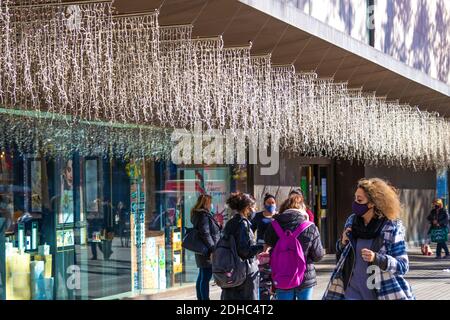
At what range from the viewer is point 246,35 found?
964 cm

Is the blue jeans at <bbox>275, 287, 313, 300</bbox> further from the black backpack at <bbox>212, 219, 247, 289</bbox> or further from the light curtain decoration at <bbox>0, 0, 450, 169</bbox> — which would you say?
the light curtain decoration at <bbox>0, 0, 450, 169</bbox>

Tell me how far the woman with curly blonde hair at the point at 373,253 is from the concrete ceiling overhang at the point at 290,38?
126 inches

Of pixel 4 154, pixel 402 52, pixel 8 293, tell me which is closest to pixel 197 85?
pixel 4 154

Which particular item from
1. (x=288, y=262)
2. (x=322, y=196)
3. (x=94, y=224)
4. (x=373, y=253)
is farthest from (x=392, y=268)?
(x=322, y=196)

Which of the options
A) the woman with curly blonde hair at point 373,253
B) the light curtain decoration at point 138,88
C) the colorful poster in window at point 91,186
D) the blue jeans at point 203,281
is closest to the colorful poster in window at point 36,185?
the light curtain decoration at point 138,88

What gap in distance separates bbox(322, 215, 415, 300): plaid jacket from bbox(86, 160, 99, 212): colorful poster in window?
625 cm

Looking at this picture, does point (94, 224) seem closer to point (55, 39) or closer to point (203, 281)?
point (203, 281)

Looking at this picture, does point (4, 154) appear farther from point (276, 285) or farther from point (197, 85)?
point (276, 285)

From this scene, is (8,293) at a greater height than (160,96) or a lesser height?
lesser

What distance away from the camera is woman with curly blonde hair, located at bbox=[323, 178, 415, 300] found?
19.1 ft

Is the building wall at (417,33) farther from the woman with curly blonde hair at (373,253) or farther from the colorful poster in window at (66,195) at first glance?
the woman with curly blonde hair at (373,253)

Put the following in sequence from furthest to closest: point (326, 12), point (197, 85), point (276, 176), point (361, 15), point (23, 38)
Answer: point (276, 176) → point (361, 15) → point (326, 12) → point (197, 85) → point (23, 38)

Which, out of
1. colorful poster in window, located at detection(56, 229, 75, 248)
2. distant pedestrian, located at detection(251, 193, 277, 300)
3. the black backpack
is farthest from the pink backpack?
colorful poster in window, located at detection(56, 229, 75, 248)

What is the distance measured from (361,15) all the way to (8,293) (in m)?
9.00
